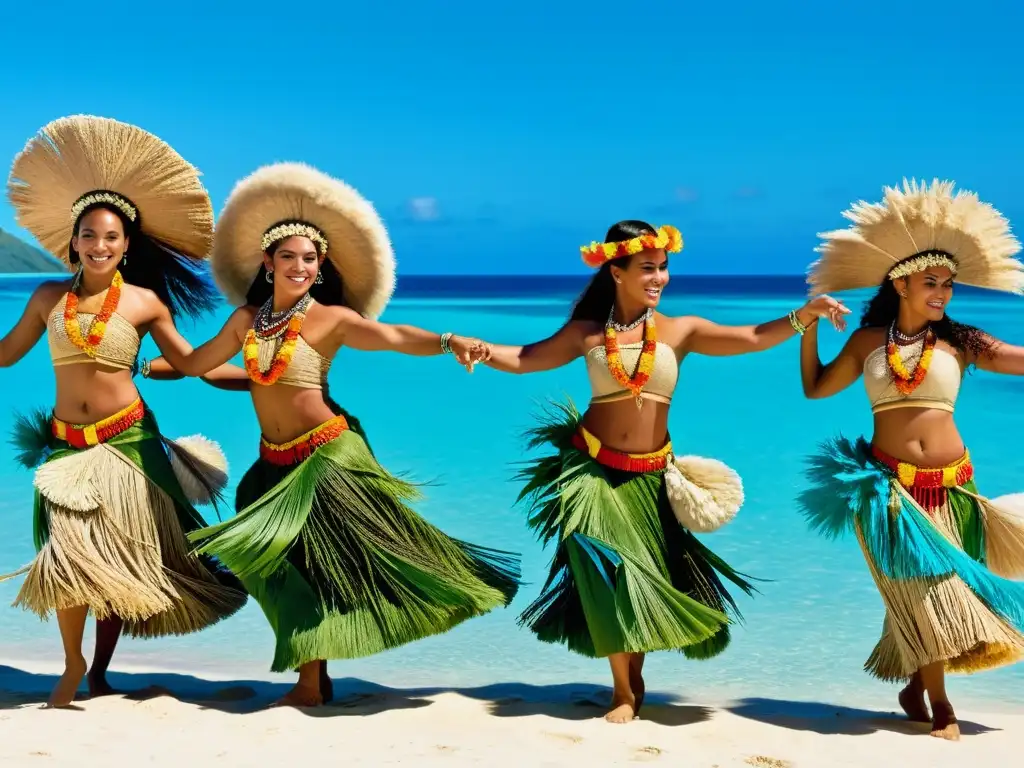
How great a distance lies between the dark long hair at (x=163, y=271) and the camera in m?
4.12

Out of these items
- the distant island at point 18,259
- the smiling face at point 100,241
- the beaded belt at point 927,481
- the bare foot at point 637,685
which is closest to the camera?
the beaded belt at point 927,481

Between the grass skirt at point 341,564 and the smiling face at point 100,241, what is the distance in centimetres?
90

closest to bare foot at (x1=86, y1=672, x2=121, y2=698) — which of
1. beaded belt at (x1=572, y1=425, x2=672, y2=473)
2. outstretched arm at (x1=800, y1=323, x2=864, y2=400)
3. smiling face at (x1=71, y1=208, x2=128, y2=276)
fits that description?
smiling face at (x1=71, y1=208, x2=128, y2=276)

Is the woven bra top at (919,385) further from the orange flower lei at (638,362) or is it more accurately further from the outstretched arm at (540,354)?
the outstretched arm at (540,354)

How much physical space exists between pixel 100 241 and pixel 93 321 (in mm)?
251

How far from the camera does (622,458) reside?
3783 mm

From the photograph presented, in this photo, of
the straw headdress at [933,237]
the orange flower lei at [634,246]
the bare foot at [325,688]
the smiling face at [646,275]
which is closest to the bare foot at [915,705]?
the straw headdress at [933,237]

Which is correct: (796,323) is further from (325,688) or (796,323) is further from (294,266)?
(325,688)

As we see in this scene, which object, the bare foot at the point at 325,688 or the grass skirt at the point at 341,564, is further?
the bare foot at the point at 325,688

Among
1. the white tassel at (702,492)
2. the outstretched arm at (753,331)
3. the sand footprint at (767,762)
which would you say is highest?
the outstretched arm at (753,331)

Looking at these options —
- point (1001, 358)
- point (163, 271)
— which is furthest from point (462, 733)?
point (1001, 358)

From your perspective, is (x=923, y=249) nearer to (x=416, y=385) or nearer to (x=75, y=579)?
(x=75, y=579)

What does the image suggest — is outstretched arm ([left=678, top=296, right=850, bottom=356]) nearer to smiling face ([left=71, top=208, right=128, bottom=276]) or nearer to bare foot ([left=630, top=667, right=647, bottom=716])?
bare foot ([left=630, top=667, right=647, bottom=716])

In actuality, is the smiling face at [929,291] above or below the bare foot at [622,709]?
above
